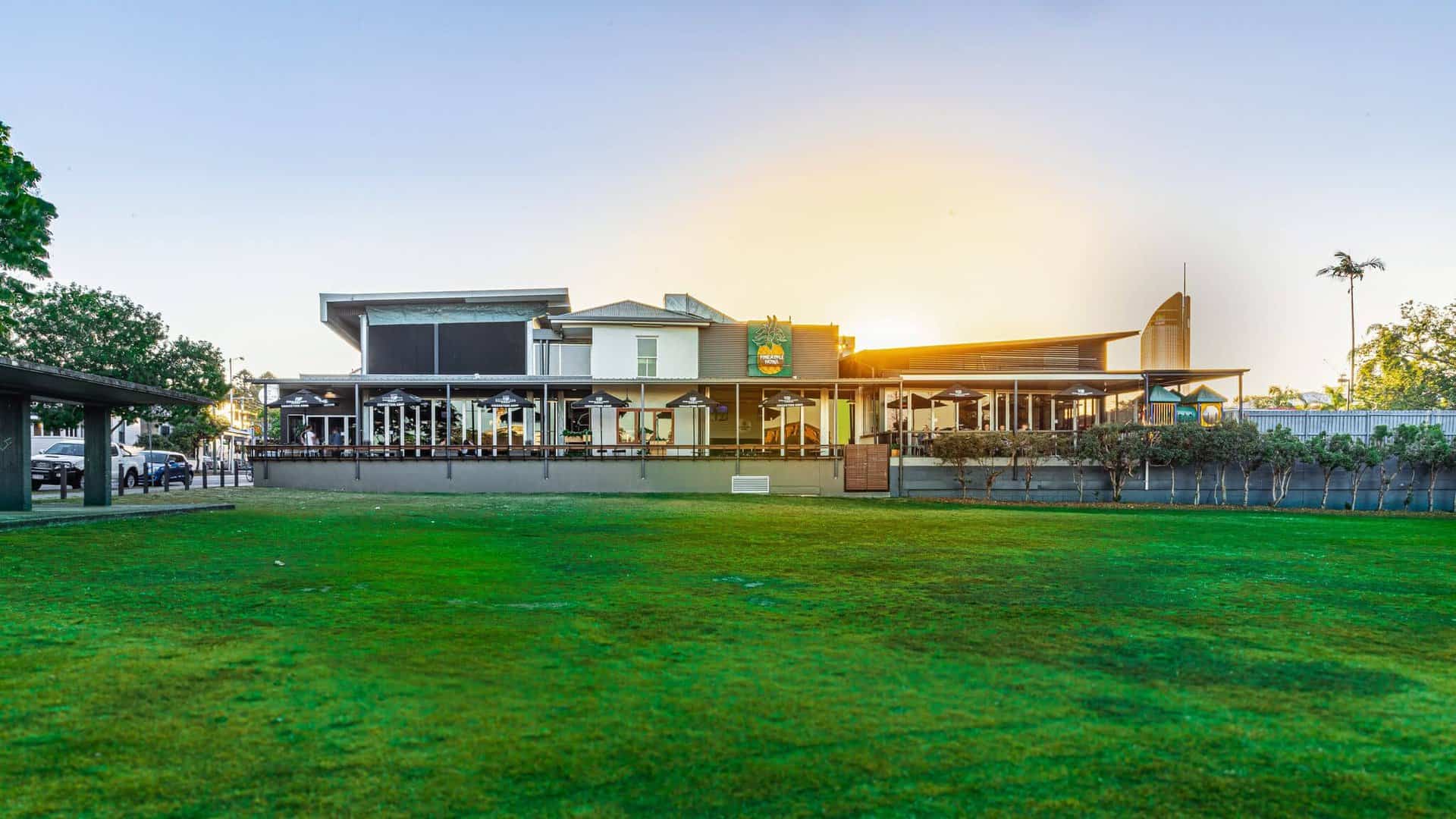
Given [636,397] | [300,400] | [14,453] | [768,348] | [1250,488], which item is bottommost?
[1250,488]

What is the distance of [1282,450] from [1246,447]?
99cm

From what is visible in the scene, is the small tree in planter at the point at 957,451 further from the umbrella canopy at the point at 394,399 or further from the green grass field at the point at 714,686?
the umbrella canopy at the point at 394,399

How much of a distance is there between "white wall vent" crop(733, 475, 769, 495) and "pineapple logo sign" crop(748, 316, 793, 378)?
17.3 ft

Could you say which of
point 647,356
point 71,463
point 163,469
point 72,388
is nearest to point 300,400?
point 71,463

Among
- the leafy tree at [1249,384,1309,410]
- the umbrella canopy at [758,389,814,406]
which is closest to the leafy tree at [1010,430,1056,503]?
the umbrella canopy at [758,389,814,406]

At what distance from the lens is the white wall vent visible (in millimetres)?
25641

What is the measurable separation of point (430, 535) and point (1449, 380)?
51863 millimetres

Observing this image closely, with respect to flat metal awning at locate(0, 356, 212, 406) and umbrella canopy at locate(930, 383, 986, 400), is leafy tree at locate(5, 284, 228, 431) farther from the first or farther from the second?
umbrella canopy at locate(930, 383, 986, 400)

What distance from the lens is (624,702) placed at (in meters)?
3.87

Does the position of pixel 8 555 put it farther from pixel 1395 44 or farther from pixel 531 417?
pixel 1395 44

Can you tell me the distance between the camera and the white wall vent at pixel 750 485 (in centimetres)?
2564

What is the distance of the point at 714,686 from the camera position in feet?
13.7

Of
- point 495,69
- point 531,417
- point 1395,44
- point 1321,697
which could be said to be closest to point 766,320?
point 531,417

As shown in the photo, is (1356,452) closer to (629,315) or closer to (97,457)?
(629,315)
